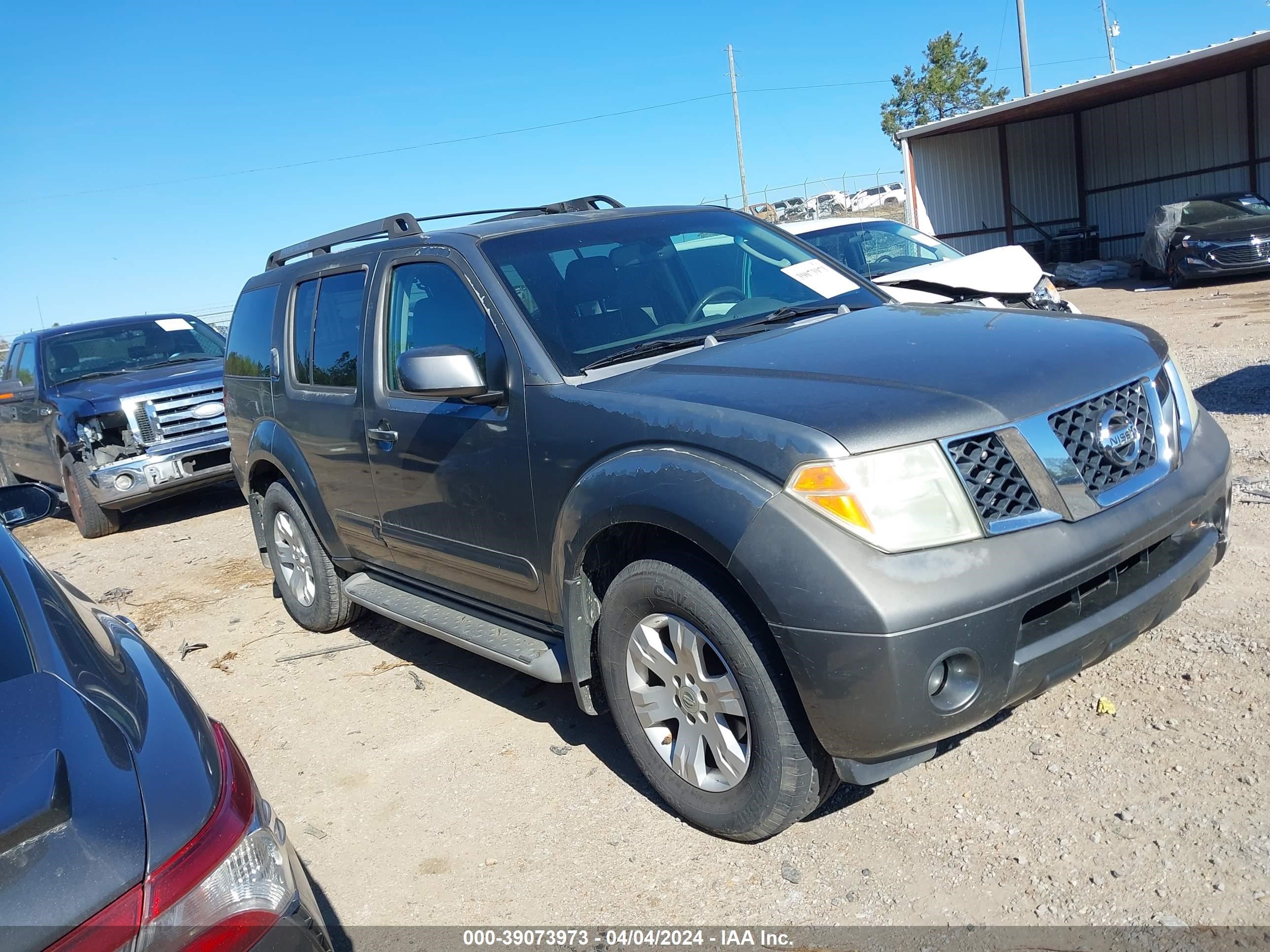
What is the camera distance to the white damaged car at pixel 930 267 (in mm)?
7266

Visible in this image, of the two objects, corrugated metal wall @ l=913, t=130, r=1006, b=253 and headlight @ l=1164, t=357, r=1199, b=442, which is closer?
headlight @ l=1164, t=357, r=1199, b=442

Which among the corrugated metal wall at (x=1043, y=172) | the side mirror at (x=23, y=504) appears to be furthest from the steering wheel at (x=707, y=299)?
the corrugated metal wall at (x=1043, y=172)

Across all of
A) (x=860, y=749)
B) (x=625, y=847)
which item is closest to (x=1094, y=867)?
(x=860, y=749)

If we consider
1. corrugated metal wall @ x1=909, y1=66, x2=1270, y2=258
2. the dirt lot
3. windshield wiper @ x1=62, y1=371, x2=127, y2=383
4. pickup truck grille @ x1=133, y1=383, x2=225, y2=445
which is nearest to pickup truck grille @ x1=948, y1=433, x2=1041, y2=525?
the dirt lot

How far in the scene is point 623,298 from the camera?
152 inches

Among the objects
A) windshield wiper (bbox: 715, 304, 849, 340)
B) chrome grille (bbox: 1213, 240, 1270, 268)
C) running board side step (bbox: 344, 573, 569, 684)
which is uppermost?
windshield wiper (bbox: 715, 304, 849, 340)

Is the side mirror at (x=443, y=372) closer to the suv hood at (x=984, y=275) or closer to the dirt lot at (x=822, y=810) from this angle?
the dirt lot at (x=822, y=810)

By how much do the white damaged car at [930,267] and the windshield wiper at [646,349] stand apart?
261 cm

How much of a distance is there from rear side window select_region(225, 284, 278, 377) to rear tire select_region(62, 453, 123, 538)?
4443 mm

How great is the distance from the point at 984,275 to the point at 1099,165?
823 inches

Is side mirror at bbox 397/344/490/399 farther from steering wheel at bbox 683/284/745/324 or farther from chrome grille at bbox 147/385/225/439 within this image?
chrome grille at bbox 147/385/225/439

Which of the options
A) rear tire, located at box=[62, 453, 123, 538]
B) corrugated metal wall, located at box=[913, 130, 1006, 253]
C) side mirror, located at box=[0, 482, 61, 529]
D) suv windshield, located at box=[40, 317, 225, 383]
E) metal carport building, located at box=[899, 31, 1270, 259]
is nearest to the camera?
side mirror, located at box=[0, 482, 61, 529]

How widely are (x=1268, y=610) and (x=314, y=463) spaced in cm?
420

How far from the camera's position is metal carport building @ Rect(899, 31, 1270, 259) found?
70.9 ft
